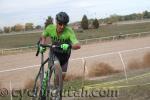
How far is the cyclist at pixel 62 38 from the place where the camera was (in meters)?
7.52

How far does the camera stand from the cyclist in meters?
7.52

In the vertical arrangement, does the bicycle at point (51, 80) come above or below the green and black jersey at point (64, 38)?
below

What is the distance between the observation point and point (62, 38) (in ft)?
25.4

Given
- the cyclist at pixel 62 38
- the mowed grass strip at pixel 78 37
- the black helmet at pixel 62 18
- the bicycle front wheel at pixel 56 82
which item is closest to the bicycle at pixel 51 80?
the bicycle front wheel at pixel 56 82

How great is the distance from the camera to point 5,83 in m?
19.8

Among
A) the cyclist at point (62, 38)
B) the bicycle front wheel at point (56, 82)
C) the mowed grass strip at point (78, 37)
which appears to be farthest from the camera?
the mowed grass strip at point (78, 37)

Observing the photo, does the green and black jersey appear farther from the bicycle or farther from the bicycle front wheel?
the bicycle front wheel

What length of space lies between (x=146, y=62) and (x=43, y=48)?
16216 mm

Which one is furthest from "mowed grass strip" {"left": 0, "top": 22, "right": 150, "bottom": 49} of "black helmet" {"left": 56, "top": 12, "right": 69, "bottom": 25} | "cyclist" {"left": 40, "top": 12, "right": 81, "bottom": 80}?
"black helmet" {"left": 56, "top": 12, "right": 69, "bottom": 25}

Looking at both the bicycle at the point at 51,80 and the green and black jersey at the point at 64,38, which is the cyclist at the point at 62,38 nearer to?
the green and black jersey at the point at 64,38

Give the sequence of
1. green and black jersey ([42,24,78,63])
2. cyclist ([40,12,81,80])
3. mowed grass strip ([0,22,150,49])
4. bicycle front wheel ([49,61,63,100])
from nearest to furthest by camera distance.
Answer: bicycle front wheel ([49,61,63,100]), cyclist ([40,12,81,80]), green and black jersey ([42,24,78,63]), mowed grass strip ([0,22,150,49])

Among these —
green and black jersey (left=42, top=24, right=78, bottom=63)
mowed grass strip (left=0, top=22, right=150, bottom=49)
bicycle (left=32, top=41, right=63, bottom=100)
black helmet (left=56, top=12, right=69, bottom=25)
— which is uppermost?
black helmet (left=56, top=12, right=69, bottom=25)

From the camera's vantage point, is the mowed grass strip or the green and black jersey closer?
the green and black jersey

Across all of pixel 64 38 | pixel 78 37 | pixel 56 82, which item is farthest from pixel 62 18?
pixel 78 37
